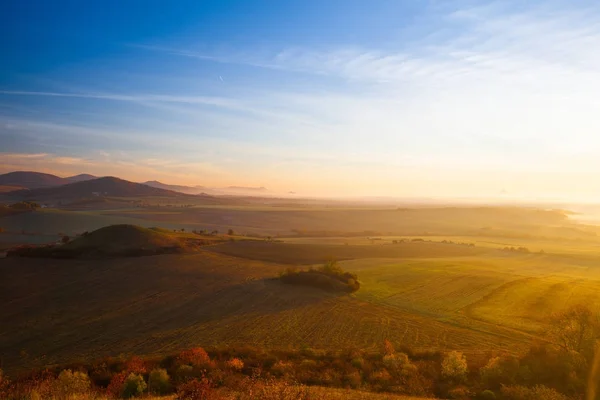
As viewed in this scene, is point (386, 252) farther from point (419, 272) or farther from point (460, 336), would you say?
point (460, 336)

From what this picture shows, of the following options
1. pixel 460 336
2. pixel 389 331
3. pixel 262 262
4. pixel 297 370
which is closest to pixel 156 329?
pixel 297 370

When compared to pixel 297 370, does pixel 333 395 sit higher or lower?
higher

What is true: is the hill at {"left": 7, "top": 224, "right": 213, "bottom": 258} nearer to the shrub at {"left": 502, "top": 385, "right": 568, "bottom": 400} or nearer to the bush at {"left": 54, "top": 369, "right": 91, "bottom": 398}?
the bush at {"left": 54, "top": 369, "right": 91, "bottom": 398}

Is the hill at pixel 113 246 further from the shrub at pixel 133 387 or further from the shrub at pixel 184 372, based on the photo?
the shrub at pixel 133 387

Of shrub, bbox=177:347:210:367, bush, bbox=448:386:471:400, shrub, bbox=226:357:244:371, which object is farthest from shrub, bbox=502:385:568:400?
shrub, bbox=177:347:210:367

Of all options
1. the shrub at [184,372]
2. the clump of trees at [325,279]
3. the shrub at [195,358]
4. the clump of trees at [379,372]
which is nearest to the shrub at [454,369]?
the clump of trees at [379,372]

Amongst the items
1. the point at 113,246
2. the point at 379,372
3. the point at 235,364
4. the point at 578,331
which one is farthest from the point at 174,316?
the point at 113,246
